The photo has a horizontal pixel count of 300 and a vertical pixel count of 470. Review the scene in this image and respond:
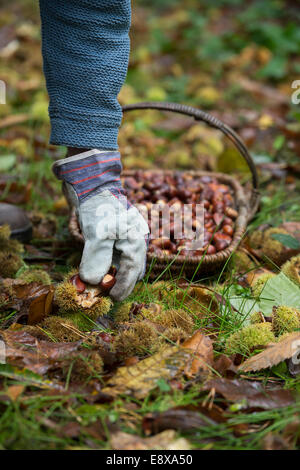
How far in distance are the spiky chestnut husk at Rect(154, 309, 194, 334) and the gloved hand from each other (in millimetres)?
128

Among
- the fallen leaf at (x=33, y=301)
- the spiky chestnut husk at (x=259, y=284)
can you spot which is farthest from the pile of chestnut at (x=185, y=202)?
the fallen leaf at (x=33, y=301)

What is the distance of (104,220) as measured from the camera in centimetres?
129

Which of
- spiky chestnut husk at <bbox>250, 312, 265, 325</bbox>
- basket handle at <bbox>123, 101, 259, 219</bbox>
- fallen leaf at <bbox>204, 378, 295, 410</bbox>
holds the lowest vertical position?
fallen leaf at <bbox>204, 378, 295, 410</bbox>

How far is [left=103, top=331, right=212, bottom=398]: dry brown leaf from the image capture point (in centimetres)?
107

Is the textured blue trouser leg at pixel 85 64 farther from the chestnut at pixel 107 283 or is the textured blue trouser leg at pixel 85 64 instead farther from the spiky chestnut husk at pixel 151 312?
the spiky chestnut husk at pixel 151 312

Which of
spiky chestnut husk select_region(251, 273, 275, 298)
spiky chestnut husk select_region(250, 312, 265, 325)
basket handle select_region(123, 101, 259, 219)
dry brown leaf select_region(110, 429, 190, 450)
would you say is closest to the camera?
dry brown leaf select_region(110, 429, 190, 450)

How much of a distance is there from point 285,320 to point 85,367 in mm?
586

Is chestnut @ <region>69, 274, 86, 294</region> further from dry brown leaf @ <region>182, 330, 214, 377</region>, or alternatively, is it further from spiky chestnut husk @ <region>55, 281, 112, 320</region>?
dry brown leaf @ <region>182, 330, 214, 377</region>

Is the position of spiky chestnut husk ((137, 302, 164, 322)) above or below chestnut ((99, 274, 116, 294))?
below

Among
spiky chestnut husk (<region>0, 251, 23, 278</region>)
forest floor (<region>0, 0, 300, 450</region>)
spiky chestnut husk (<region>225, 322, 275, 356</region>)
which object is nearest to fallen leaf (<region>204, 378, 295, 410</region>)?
forest floor (<region>0, 0, 300, 450</region>)

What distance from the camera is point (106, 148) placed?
1.34 metres

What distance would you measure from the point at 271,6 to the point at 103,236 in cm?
443

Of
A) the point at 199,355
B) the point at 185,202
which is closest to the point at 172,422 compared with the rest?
the point at 199,355

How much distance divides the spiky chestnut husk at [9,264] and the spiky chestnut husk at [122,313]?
0.44 metres
